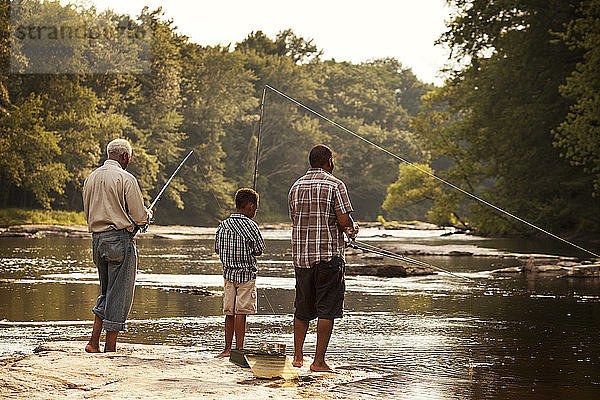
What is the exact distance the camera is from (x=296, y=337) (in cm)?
648

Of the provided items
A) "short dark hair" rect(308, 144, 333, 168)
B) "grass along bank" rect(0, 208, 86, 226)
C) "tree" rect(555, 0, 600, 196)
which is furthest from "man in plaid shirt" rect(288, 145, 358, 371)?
"grass along bank" rect(0, 208, 86, 226)

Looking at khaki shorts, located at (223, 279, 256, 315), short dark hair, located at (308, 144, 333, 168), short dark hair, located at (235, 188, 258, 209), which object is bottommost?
khaki shorts, located at (223, 279, 256, 315)

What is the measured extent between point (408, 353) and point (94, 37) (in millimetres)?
45974

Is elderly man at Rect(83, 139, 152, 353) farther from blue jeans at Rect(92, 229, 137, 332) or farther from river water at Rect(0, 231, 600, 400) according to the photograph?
river water at Rect(0, 231, 600, 400)

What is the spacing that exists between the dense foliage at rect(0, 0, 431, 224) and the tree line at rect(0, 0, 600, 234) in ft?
0.36

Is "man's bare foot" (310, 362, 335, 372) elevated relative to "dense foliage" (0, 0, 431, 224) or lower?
lower

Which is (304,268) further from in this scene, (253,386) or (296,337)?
(253,386)

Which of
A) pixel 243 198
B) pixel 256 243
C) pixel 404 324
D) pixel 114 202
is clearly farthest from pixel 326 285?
pixel 404 324

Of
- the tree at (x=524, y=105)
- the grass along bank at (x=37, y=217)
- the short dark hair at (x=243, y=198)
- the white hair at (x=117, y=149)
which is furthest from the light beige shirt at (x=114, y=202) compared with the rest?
the grass along bank at (x=37, y=217)

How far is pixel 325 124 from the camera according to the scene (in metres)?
77.3

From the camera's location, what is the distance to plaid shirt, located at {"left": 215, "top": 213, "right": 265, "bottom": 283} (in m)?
6.86

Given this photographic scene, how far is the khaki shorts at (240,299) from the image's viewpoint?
6840 millimetres

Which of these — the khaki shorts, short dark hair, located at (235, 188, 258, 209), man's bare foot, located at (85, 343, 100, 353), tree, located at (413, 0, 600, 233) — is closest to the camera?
man's bare foot, located at (85, 343, 100, 353)

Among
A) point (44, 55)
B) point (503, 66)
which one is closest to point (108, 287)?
→ point (503, 66)
